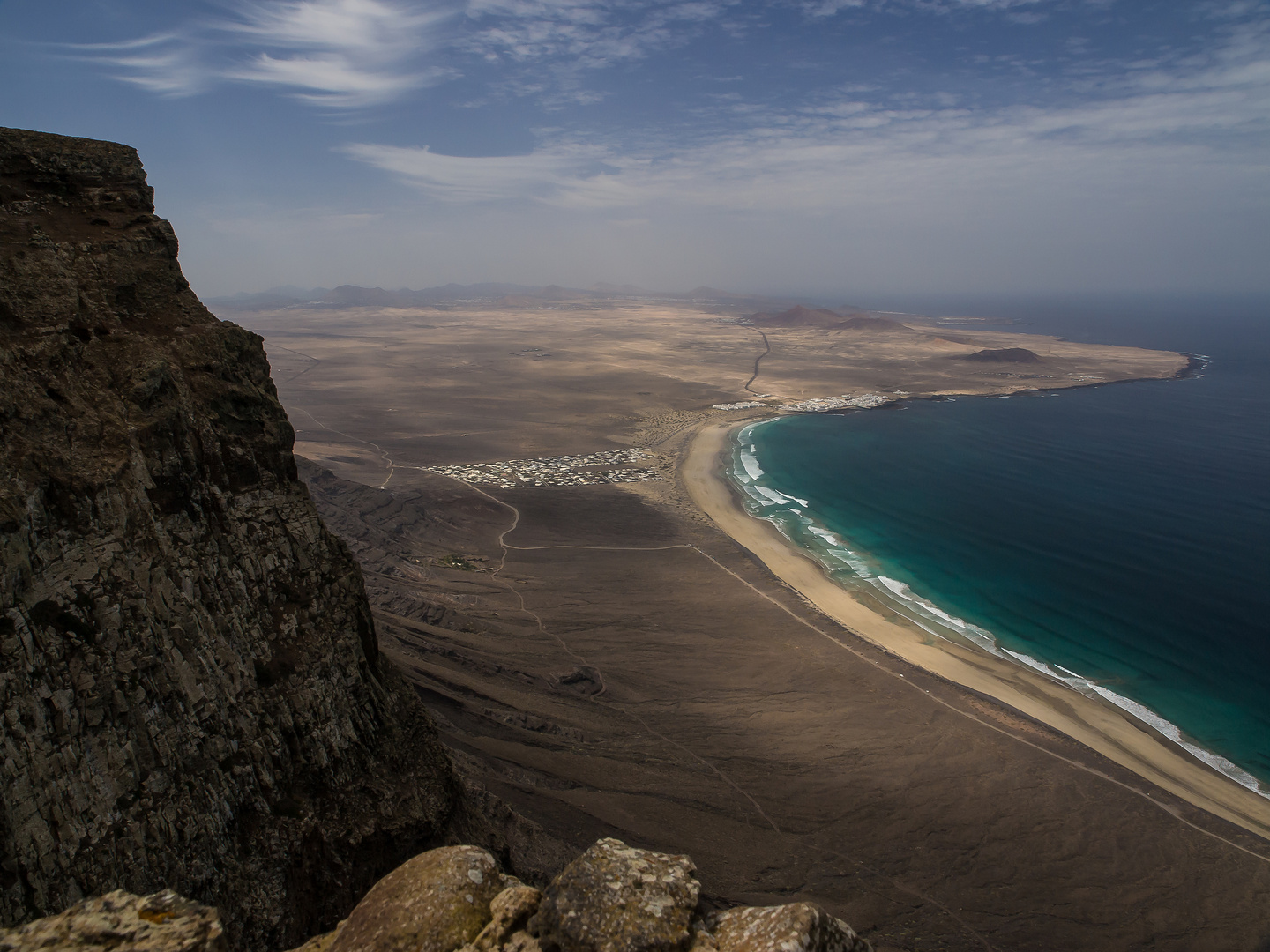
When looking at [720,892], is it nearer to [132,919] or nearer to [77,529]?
[132,919]

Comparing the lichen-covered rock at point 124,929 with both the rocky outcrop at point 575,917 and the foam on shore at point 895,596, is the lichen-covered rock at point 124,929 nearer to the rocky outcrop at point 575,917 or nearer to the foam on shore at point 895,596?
the rocky outcrop at point 575,917

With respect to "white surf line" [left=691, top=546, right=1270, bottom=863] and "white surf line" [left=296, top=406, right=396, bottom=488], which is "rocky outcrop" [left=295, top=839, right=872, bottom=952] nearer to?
"white surf line" [left=691, top=546, right=1270, bottom=863]

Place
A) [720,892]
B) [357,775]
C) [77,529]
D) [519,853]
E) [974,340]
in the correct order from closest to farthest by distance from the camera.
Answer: [77,529] < [357,775] < [519,853] < [720,892] < [974,340]

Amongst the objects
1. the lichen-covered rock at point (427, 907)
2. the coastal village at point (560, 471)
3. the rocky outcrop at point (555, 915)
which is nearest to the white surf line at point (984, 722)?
the coastal village at point (560, 471)

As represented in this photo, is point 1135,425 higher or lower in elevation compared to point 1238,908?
higher

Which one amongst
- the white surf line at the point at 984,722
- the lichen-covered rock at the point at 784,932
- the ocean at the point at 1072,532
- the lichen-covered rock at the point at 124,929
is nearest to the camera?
the lichen-covered rock at the point at 124,929

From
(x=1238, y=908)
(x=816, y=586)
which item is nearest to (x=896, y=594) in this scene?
(x=816, y=586)

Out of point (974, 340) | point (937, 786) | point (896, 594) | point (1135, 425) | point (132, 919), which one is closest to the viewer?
point (132, 919)
